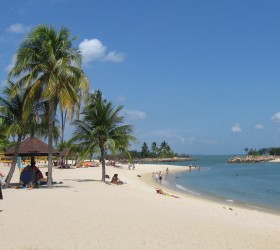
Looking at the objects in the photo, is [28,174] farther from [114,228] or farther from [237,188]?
[237,188]

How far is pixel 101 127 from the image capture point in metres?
24.3

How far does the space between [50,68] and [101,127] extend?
6847 millimetres

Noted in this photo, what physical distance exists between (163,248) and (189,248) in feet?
1.84

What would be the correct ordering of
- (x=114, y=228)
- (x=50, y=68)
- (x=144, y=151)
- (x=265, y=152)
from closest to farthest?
(x=114, y=228)
(x=50, y=68)
(x=144, y=151)
(x=265, y=152)

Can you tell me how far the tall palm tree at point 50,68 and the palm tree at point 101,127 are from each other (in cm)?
571

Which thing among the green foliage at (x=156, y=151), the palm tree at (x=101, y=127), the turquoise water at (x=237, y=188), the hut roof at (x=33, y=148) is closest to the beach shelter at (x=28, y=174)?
the hut roof at (x=33, y=148)

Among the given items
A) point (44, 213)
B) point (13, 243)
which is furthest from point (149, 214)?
point (13, 243)

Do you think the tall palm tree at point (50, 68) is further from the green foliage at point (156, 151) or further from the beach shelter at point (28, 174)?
the green foliage at point (156, 151)

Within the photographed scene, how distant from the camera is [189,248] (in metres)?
8.38

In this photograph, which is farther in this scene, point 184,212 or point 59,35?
point 59,35

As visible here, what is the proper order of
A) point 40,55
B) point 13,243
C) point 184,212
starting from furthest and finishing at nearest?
point 40,55
point 184,212
point 13,243

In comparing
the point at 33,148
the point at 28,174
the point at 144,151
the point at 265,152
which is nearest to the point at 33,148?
the point at 33,148

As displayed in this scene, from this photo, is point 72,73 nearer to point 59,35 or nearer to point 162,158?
point 59,35

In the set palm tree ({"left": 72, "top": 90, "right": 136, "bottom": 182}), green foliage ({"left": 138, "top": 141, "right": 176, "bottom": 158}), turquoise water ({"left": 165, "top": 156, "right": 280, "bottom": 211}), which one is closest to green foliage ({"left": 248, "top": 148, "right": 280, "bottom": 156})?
green foliage ({"left": 138, "top": 141, "right": 176, "bottom": 158})
